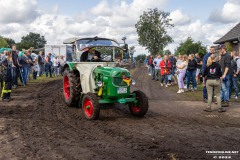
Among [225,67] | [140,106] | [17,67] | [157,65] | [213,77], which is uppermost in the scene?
[157,65]

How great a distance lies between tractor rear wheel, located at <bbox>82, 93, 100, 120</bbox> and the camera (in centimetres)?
753

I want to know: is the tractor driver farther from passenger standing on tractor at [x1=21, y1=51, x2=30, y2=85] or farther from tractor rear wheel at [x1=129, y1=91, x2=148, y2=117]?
passenger standing on tractor at [x1=21, y1=51, x2=30, y2=85]

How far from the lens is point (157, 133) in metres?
6.50

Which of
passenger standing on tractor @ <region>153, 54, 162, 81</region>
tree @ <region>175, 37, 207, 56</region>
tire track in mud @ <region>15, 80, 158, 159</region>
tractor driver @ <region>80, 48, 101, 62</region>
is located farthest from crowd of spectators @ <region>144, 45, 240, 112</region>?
tree @ <region>175, 37, 207, 56</region>

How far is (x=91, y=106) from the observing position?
7812 mm

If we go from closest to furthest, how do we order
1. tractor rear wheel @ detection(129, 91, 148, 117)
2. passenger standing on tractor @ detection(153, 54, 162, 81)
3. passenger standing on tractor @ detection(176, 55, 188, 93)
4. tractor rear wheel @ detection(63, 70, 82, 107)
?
tractor rear wheel @ detection(129, 91, 148, 117) → tractor rear wheel @ detection(63, 70, 82, 107) → passenger standing on tractor @ detection(176, 55, 188, 93) → passenger standing on tractor @ detection(153, 54, 162, 81)

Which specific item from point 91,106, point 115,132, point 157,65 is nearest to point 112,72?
point 91,106

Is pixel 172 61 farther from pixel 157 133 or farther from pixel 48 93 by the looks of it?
pixel 157 133

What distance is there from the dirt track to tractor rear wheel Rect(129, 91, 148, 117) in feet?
0.65

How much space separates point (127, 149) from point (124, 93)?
9.41ft

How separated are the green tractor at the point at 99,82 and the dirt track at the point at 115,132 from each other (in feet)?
1.25

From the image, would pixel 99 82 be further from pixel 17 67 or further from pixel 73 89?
pixel 17 67

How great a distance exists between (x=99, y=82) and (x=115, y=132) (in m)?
1.89

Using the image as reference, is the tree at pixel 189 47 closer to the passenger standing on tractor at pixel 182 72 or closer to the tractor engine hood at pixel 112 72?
the passenger standing on tractor at pixel 182 72
